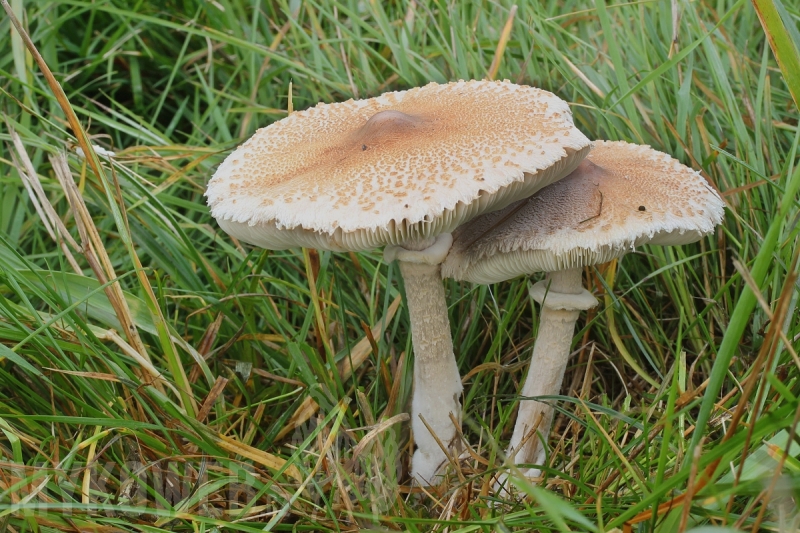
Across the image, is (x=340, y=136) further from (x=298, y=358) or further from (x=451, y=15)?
(x=451, y=15)

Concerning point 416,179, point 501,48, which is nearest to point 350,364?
point 416,179

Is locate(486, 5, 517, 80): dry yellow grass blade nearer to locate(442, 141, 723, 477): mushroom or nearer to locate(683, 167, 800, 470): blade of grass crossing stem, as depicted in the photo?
locate(442, 141, 723, 477): mushroom

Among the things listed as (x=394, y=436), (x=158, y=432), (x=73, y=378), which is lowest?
(x=394, y=436)

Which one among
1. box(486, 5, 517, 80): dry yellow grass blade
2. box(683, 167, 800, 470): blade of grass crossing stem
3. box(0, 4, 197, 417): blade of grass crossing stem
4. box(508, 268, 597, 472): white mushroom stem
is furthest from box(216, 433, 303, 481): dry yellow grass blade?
box(486, 5, 517, 80): dry yellow grass blade

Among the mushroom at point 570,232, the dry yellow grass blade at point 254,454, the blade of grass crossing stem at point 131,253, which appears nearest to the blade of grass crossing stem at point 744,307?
the mushroom at point 570,232

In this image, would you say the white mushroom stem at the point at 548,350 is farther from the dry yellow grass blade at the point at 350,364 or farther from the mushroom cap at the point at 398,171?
the dry yellow grass blade at the point at 350,364

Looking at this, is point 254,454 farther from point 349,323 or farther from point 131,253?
point 349,323

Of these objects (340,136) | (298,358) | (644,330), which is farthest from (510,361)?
(340,136)
